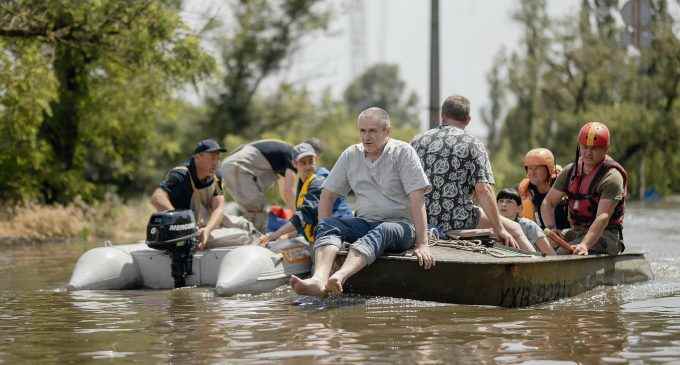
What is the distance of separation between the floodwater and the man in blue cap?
953 millimetres

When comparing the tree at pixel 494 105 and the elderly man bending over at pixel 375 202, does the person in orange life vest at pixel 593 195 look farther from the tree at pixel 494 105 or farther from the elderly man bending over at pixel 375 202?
the tree at pixel 494 105

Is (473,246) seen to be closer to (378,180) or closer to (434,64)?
(378,180)

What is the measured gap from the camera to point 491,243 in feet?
33.5

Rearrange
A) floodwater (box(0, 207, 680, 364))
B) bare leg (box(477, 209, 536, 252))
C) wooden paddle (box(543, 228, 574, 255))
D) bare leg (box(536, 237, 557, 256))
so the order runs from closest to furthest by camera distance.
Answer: floodwater (box(0, 207, 680, 364))
wooden paddle (box(543, 228, 574, 255))
bare leg (box(477, 209, 536, 252))
bare leg (box(536, 237, 557, 256))

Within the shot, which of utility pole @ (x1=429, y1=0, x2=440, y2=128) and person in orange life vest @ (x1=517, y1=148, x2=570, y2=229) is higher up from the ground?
utility pole @ (x1=429, y1=0, x2=440, y2=128)

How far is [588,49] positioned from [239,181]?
3633 cm

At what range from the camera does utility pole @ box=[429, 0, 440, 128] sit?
50.9 ft

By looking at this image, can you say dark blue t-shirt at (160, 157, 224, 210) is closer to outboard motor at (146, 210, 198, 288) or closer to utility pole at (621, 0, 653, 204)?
outboard motor at (146, 210, 198, 288)

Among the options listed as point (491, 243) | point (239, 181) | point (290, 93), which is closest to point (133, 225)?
point (239, 181)

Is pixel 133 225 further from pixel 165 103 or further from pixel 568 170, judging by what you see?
pixel 568 170

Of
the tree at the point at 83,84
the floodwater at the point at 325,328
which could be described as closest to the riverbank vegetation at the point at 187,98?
the tree at the point at 83,84

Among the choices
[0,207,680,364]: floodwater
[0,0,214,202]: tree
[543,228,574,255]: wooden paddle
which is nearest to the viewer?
[0,207,680,364]: floodwater

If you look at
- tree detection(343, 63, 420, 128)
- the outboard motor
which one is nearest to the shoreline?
the outboard motor

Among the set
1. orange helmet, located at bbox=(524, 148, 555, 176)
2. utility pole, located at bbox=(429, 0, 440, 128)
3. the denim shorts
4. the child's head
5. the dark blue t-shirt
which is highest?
utility pole, located at bbox=(429, 0, 440, 128)
